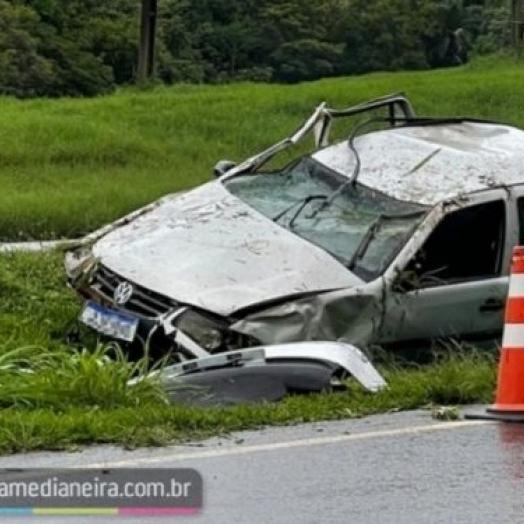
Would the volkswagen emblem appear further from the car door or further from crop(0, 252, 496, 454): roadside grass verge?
the car door

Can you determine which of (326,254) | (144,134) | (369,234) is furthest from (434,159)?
(144,134)

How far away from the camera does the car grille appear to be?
26.7ft

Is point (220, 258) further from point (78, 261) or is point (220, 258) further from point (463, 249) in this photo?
point (463, 249)

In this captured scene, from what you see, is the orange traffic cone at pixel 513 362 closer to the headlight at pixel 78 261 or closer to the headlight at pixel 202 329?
the headlight at pixel 202 329

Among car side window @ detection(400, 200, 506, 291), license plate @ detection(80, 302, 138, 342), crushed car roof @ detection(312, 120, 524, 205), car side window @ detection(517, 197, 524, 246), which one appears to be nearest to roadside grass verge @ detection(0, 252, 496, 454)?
license plate @ detection(80, 302, 138, 342)

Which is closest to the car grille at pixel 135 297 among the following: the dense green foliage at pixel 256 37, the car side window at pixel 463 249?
the car side window at pixel 463 249

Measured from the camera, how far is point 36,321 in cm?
998

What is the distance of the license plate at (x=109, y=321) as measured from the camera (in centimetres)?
816

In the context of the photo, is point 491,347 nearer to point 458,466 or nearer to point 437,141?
A: point 437,141

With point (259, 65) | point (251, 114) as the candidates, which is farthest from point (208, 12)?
point (251, 114)

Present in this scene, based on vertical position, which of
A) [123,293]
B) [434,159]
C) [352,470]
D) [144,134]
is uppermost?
[434,159]

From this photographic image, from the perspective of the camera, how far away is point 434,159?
9398 millimetres

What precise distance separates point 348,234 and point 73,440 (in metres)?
3.11

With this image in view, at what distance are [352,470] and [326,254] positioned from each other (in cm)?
285
